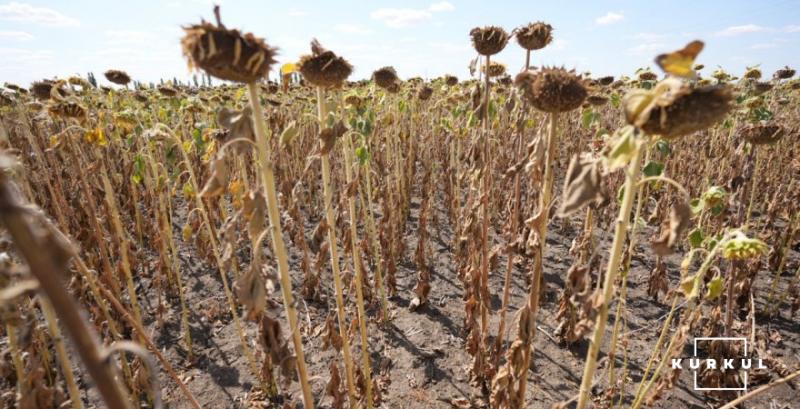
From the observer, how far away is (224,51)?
3.37 feet

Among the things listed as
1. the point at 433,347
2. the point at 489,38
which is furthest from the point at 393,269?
the point at 489,38

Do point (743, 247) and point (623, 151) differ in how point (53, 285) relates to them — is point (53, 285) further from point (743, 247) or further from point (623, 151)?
point (743, 247)

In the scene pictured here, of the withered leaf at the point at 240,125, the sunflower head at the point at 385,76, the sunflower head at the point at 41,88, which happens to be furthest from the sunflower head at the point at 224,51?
the sunflower head at the point at 41,88

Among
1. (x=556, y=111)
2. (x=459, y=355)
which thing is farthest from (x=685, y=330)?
(x=459, y=355)

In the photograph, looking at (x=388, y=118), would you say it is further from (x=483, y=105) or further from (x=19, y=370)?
(x=19, y=370)

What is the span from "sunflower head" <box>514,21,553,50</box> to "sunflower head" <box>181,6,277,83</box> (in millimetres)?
1451

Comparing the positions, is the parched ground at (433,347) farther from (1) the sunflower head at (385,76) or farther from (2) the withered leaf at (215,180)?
(1) the sunflower head at (385,76)

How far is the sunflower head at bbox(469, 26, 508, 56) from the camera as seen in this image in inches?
87.0

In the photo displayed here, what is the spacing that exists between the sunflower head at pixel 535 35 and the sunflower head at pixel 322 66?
989mm

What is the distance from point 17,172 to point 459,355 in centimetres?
297

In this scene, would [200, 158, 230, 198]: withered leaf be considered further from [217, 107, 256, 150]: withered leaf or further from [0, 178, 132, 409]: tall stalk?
[0, 178, 132, 409]: tall stalk

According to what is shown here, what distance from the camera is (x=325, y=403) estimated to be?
2.92m

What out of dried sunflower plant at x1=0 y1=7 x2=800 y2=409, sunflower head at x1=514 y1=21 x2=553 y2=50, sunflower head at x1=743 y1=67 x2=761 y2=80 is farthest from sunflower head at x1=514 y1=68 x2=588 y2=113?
sunflower head at x1=743 y1=67 x2=761 y2=80

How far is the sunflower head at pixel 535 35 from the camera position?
2069mm
